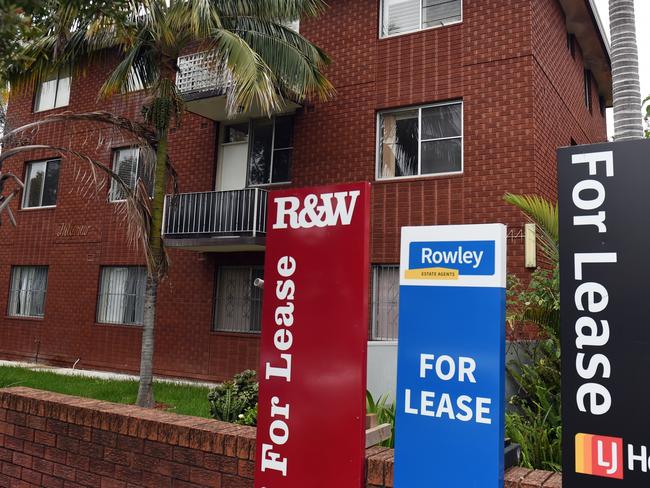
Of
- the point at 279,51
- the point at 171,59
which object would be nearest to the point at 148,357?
the point at 171,59

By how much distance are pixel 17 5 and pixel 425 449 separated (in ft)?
10.8

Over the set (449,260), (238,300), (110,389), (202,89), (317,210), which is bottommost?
(110,389)

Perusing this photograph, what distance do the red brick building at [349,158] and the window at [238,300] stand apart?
1.5 inches

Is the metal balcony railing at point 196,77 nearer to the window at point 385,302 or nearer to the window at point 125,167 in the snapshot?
the window at point 125,167

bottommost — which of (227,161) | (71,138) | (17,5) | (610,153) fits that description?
(610,153)

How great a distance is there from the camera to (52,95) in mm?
17812

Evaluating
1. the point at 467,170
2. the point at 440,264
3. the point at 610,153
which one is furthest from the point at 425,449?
the point at 467,170

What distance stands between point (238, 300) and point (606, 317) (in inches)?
447

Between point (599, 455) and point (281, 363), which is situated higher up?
point (281, 363)

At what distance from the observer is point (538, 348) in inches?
202

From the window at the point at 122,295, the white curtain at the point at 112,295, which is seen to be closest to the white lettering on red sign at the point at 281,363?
the window at the point at 122,295

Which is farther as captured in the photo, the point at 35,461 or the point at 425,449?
the point at 35,461

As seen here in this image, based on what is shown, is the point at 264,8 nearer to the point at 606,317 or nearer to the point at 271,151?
the point at 271,151

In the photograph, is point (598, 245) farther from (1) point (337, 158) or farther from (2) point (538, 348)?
(1) point (337, 158)
